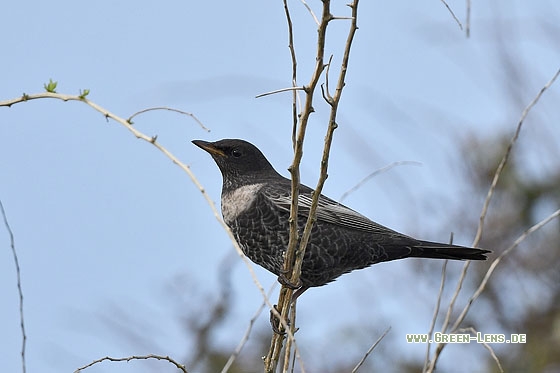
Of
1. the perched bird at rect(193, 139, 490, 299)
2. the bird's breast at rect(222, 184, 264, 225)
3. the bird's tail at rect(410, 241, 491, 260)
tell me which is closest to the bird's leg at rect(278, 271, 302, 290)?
the perched bird at rect(193, 139, 490, 299)

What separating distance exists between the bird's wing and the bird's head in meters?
0.43

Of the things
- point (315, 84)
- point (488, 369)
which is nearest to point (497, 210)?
point (488, 369)

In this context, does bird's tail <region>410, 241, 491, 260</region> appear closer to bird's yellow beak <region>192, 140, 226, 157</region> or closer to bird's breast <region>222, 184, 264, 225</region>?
bird's breast <region>222, 184, 264, 225</region>

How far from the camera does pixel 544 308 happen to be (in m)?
8.33

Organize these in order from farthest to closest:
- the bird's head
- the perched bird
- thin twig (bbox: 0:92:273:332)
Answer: the bird's head, the perched bird, thin twig (bbox: 0:92:273:332)

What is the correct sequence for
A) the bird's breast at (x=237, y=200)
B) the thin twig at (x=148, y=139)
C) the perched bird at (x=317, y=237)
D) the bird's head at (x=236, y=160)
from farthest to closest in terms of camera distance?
1. the bird's head at (x=236, y=160)
2. the bird's breast at (x=237, y=200)
3. the perched bird at (x=317, y=237)
4. the thin twig at (x=148, y=139)

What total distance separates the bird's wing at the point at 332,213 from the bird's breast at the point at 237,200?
101 mm

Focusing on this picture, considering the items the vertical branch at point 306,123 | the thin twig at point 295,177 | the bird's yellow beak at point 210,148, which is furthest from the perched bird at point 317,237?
the vertical branch at point 306,123

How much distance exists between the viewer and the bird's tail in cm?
483

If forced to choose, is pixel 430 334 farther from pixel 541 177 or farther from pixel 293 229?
pixel 541 177

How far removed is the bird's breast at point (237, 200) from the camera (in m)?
4.99

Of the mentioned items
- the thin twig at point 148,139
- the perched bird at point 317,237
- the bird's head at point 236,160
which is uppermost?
the bird's head at point 236,160

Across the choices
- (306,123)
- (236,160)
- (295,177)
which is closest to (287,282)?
(295,177)

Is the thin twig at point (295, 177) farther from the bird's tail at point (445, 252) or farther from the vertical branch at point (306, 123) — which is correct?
the bird's tail at point (445, 252)
